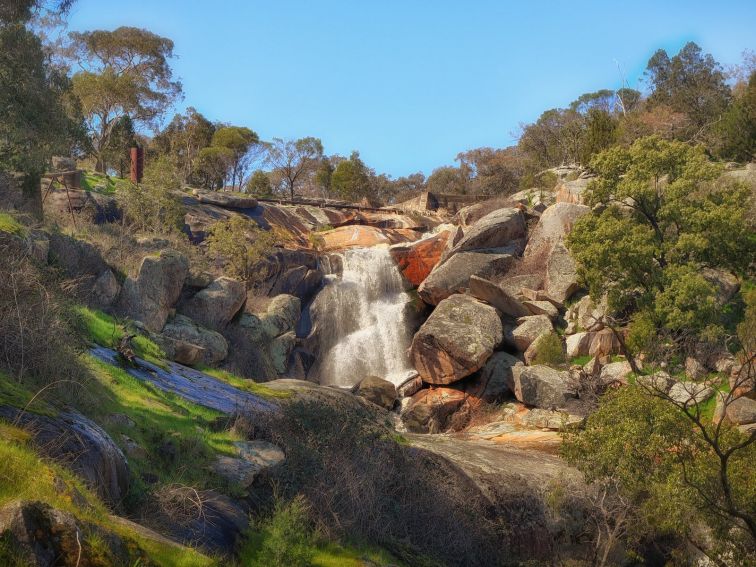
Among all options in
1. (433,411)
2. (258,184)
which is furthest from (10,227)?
(258,184)

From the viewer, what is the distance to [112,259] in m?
26.2

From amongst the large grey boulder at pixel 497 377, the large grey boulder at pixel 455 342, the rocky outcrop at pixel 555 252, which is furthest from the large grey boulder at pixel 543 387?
the rocky outcrop at pixel 555 252

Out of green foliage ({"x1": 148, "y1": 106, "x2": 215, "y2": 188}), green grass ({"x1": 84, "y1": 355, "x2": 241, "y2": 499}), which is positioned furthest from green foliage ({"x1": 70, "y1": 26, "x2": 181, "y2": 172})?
green grass ({"x1": 84, "y1": 355, "x2": 241, "y2": 499})

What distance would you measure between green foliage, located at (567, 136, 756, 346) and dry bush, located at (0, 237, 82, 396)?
26.5 m

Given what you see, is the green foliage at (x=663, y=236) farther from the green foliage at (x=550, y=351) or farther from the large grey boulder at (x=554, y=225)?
the large grey boulder at (x=554, y=225)

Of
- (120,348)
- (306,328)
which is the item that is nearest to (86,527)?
(120,348)

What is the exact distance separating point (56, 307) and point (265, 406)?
662cm

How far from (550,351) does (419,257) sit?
13.7 m

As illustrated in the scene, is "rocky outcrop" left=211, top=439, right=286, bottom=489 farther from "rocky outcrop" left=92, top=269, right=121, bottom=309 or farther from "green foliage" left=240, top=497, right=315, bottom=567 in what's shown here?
"rocky outcrop" left=92, top=269, right=121, bottom=309

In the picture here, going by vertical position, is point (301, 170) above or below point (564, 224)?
above

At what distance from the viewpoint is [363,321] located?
43.3 meters

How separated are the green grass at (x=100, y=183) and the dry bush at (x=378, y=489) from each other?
27.8m

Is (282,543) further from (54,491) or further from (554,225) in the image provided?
(554,225)

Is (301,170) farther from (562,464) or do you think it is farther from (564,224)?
(562,464)
